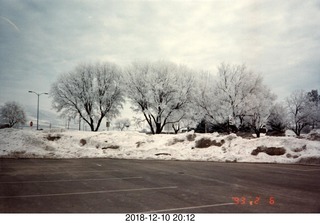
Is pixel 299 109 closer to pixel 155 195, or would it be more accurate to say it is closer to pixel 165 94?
pixel 165 94

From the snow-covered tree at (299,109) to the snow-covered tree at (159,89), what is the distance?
31783 mm

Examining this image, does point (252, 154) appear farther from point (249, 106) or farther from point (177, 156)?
point (249, 106)

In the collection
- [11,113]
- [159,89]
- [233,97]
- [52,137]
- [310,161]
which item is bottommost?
[310,161]

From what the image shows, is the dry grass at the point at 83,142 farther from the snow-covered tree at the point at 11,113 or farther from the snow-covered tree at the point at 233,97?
the snow-covered tree at the point at 11,113

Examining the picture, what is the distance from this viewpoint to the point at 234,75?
46.3 m

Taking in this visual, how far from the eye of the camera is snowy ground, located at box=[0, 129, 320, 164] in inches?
772

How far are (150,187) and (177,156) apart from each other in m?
12.9

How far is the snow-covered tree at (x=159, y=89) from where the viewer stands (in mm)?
46438
